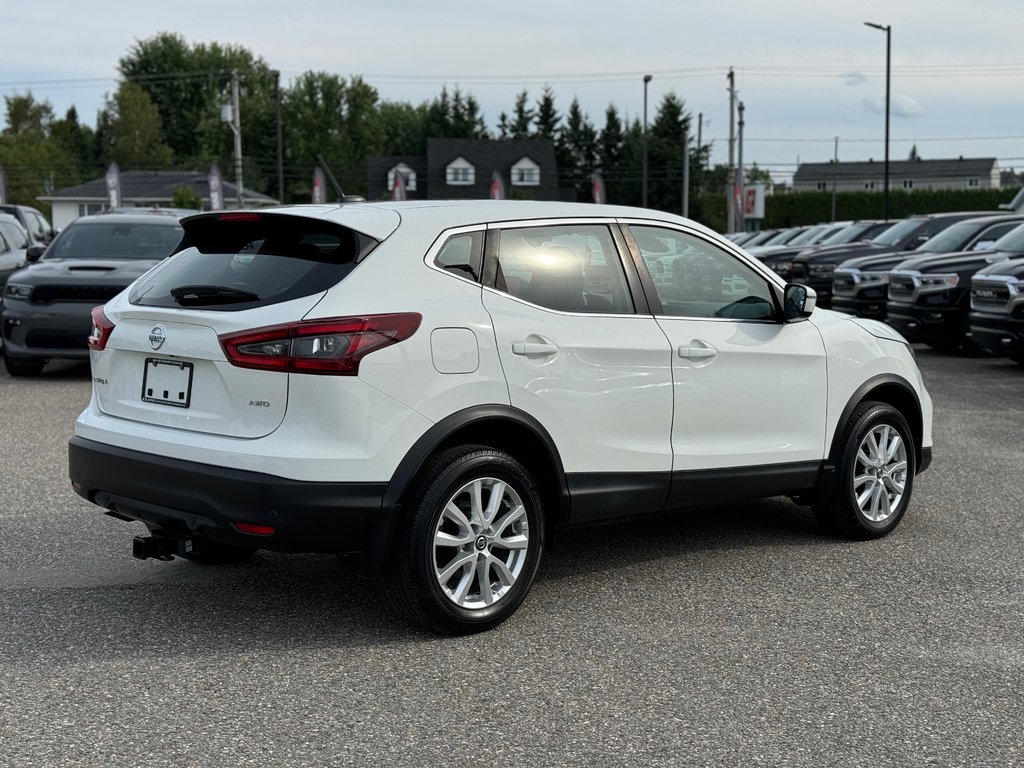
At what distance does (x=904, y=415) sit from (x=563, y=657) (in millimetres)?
3091

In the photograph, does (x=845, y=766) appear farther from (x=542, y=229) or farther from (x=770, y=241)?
(x=770, y=241)

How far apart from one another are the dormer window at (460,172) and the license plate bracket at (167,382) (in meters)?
96.4

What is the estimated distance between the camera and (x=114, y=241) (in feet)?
45.9

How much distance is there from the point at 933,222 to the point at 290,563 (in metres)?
18.6

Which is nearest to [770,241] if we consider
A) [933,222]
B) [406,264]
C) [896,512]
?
[933,222]

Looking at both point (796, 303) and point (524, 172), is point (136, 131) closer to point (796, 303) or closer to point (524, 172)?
point (524, 172)

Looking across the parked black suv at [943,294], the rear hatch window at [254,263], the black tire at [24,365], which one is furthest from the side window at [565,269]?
the parked black suv at [943,294]

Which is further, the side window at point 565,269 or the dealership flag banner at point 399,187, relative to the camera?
the dealership flag banner at point 399,187

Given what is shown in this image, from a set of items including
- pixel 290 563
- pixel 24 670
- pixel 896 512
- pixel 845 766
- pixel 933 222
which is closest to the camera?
pixel 845 766

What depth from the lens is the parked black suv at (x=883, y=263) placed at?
727 inches

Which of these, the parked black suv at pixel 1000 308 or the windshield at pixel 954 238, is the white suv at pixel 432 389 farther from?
the windshield at pixel 954 238

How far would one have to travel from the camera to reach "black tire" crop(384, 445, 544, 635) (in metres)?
4.75

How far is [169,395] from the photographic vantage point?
4922 mm

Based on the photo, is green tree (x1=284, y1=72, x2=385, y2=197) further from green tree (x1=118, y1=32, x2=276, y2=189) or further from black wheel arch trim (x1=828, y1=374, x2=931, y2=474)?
black wheel arch trim (x1=828, y1=374, x2=931, y2=474)
